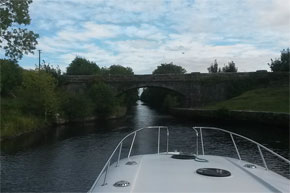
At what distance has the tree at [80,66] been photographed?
9471cm

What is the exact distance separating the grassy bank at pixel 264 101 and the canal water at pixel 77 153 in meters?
6.56

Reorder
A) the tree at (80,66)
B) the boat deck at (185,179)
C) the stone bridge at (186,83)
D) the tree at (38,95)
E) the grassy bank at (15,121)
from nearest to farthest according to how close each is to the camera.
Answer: the boat deck at (185,179) → the grassy bank at (15,121) → the tree at (38,95) → the stone bridge at (186,83) → the tree at (80,66)

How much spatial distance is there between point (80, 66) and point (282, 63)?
192 feet

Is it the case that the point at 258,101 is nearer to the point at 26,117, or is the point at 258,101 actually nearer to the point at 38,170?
the point at 26,117

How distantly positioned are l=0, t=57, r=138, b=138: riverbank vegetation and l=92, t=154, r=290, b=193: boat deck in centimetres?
1800

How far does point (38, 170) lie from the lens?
52.7 ft

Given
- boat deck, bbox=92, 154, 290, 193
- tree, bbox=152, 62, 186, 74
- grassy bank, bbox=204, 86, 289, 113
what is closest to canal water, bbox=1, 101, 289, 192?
grassy bank, bbox=204, 86, 289, 113

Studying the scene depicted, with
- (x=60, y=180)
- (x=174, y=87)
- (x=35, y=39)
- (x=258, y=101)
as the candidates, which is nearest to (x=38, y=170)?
(x=60, y=180)

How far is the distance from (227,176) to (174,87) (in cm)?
5269

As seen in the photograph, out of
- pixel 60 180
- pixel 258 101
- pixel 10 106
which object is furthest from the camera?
pixel 258 101

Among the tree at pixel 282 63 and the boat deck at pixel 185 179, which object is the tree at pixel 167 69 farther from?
the boat deck at pixel 185 179

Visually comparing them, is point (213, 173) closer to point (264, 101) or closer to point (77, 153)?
point (77, 153)

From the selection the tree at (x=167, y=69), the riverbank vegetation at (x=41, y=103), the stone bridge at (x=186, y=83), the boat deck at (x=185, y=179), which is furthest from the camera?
the tree at (x=167, y=69)

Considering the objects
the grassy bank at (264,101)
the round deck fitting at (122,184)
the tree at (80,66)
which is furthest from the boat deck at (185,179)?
the tree at (80,66)
